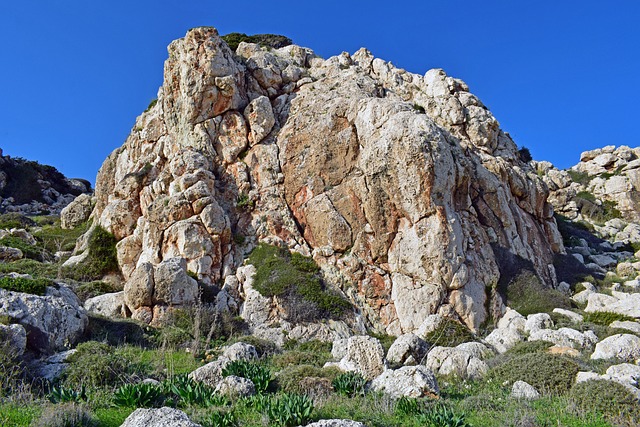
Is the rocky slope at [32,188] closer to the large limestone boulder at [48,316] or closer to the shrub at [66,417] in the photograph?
the large limestone boulder at [48,316]

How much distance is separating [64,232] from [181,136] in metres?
14.1

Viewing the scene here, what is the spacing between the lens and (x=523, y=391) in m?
12.3

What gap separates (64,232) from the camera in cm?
3825

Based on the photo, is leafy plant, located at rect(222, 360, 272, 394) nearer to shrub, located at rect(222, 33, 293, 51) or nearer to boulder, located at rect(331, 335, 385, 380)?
boulder, located at rect(331, 335, 385, 380)

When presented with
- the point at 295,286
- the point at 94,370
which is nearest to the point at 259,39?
the point at 295,286

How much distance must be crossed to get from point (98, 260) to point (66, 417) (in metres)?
22.2

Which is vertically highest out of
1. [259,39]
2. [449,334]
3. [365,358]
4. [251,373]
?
[259,39]

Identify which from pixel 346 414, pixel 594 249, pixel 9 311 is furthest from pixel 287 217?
pixel 594 249

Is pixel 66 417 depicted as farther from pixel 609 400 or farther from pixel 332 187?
pixel 332 187

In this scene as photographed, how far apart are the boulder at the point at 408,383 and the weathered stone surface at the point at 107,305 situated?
13762 mm

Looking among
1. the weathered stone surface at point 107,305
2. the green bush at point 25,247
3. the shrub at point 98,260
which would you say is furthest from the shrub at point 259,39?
the weathered stone surface at point 107,305

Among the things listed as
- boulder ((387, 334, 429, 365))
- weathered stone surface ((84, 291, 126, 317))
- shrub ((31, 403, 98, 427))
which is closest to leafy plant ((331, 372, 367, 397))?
boulder ((387, 334, 429, 365))

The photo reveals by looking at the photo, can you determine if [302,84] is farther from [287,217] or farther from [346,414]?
[346,414]

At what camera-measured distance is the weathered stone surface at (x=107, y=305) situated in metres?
21.2
